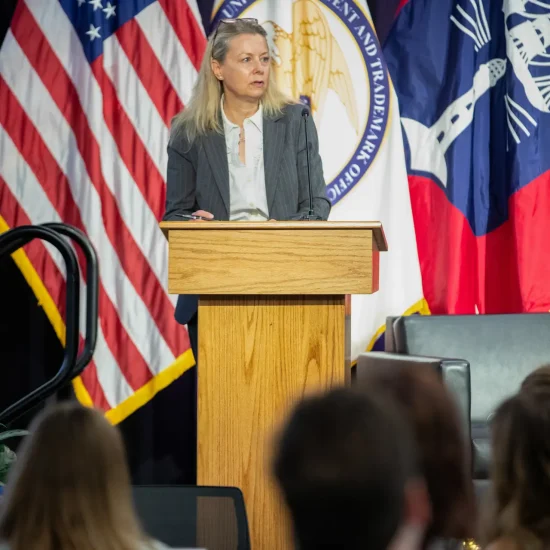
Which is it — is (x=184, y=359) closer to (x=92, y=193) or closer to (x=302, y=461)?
(x=92, y=193)

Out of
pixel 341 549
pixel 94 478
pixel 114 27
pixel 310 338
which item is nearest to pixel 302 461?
pixel 341 549

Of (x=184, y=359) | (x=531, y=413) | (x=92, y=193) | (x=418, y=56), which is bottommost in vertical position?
(x=184, y=359)

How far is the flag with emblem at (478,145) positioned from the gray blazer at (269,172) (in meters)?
1.46

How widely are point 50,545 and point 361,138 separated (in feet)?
13.1

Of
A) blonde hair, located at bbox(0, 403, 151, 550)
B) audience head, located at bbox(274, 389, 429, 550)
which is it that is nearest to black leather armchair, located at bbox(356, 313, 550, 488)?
blonde hair, located at bbox(0, 403, 151, 550)

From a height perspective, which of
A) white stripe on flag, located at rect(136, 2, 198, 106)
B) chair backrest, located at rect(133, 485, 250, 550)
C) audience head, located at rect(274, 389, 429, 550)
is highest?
white stripe on flag, located at rect(136, 2, 198, 106)

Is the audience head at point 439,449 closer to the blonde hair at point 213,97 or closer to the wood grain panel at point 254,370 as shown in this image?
the wood grain panel at point 254,370

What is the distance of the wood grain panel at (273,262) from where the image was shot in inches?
113

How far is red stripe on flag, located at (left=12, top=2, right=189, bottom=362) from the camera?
4.91 m

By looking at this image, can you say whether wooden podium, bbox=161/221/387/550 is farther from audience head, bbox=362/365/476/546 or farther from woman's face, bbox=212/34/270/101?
audience head, bbox=362/365/476/546

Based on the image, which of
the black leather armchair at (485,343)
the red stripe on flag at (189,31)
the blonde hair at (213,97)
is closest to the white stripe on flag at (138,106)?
the red stripe on flag at (189,31)

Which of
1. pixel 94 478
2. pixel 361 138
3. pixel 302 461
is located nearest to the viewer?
pixel 302 461

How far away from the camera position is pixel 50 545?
1130 millimetres

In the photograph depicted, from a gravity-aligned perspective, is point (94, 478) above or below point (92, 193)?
below
